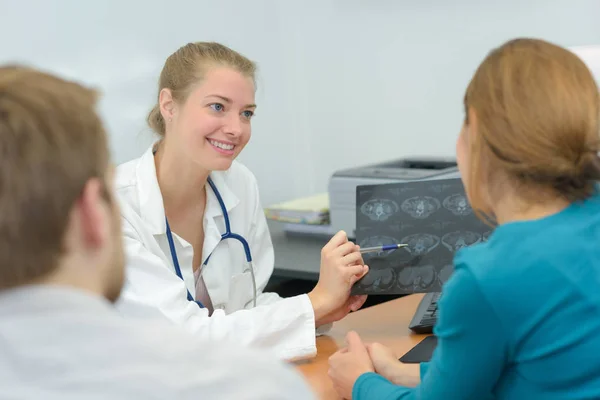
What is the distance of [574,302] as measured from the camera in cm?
97

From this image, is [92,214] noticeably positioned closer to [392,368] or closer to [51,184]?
[51,184]

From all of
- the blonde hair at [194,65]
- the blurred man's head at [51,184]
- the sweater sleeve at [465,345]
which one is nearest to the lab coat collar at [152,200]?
the blonde hair at [194,65]

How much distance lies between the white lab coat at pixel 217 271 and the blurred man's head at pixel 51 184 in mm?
731

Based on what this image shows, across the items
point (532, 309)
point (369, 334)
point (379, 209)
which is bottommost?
point (369, 334)

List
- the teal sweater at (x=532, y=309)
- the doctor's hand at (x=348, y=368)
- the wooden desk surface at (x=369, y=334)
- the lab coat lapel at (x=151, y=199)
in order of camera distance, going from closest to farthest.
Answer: the teal sweater at (x=532, y=309) → the doctor's hand at (x=348, y=368) → the wooden desk surface at (x=369, y=334) → the lab coat lapel at (x=151, y=199)

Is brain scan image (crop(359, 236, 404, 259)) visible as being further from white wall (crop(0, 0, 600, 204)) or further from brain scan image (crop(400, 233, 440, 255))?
white wall (crop(0, 0, 600, 204))

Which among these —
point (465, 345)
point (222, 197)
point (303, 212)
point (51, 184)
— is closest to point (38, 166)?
point (51, 184)

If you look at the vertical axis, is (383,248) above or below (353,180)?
above

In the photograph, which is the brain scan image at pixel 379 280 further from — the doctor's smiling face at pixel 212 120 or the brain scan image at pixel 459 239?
the doctor's smiling face at pixel 212 120

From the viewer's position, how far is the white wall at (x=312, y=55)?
249 cm

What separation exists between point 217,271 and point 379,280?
1.65ft

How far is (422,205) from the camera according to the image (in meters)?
1.66

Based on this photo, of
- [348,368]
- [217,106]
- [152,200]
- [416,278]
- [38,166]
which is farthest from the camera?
[217,106]

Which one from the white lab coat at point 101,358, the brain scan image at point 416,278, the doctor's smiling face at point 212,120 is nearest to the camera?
the white lab coat at point 101,358
